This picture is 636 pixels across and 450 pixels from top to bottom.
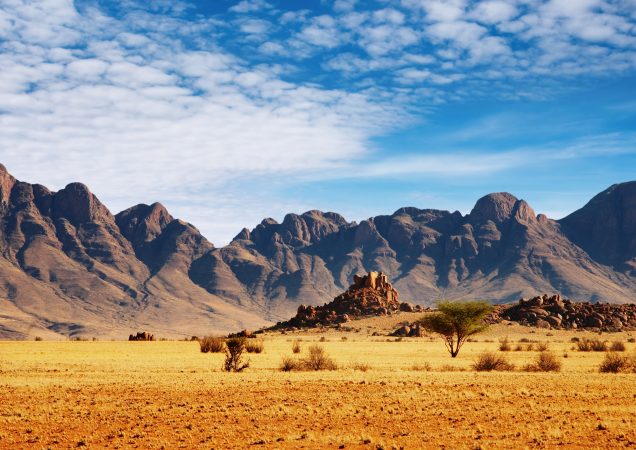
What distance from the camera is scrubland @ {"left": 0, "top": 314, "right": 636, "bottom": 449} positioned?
16.0 m

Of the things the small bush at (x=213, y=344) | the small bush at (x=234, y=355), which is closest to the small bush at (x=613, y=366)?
the small bush at (x=234, y=355)

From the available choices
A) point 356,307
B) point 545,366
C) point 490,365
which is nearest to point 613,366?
point 545,366

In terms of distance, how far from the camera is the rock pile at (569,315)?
3607 inches

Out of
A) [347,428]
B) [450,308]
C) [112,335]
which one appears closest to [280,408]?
[347,428]

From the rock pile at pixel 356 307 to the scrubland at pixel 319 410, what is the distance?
7445cm

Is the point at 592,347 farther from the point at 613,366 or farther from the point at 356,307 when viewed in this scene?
the point at 356,307

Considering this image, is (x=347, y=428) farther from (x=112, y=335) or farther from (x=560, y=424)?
(x=112, y=335)

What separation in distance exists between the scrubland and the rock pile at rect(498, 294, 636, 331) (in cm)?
6428

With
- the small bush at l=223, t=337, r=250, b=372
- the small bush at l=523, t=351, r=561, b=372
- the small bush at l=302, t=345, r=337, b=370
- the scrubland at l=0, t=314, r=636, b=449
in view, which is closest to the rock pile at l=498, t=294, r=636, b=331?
the small bush at l=523, t=351, r=561, b=372

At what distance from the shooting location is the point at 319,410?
65.2 ft

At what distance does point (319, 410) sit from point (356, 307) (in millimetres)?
92148

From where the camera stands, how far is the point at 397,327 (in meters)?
96.3

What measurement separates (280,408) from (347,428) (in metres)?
3.44

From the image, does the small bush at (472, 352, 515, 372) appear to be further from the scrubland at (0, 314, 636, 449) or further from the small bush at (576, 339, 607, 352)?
the small bush at (576, 339, 607, 352)
